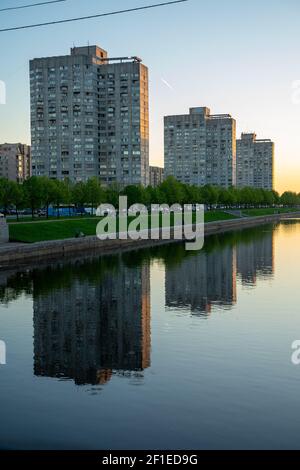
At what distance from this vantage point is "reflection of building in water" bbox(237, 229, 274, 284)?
144 ft

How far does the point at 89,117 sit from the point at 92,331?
157 meters

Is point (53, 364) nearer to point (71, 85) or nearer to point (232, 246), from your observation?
point (232, 246)

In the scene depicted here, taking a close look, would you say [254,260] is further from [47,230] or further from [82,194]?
[82,194]

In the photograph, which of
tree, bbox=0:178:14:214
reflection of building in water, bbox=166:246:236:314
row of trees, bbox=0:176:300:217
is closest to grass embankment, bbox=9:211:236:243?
tree, bbox=0:178:14:214

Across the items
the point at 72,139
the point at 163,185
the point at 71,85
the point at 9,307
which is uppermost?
the point at 71,85

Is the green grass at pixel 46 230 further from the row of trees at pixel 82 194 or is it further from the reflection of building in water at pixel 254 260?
the reflection of building in water at pixel 254 260

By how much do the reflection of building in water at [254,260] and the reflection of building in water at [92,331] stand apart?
394 inches

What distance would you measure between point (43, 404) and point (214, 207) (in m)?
175

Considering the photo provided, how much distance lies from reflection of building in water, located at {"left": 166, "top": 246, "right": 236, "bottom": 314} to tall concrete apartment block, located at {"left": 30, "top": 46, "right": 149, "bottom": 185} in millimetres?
123331

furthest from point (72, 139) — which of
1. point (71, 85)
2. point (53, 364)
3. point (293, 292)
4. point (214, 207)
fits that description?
point (53, 364)

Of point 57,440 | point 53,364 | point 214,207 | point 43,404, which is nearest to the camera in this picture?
point 57,440

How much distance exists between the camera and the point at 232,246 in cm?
7012

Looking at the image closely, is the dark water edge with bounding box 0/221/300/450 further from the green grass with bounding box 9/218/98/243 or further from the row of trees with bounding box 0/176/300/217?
the row of trees with bounding box 0/176/300/217
